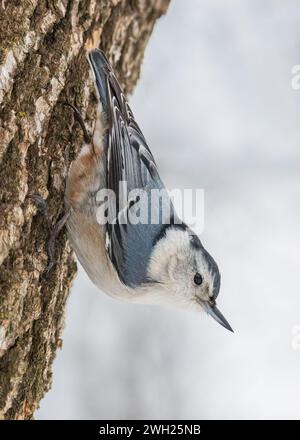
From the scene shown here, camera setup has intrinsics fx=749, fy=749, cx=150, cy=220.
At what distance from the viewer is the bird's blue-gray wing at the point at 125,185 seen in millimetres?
2764

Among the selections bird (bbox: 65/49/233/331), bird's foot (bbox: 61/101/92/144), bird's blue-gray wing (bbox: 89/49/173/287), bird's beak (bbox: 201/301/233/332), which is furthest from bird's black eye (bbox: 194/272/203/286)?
bird's foot (bbox: 61/101/92/144)

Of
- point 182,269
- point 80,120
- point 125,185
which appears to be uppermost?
point 80,120

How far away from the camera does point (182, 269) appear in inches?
116

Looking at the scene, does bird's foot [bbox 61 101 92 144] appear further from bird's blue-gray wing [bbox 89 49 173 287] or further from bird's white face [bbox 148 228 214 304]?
bird's white face [bbox 148 228 214 304]

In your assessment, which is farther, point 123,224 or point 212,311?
point 212,311

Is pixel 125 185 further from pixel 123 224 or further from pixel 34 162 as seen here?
pixel 34 162

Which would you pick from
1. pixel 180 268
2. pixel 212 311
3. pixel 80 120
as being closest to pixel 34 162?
pixel 80 120

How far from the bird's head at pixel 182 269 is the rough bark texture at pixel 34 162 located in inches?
13.7

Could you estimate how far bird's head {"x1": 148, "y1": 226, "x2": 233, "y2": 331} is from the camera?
287cm

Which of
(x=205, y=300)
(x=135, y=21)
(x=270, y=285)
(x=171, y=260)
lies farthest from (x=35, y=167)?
(x=270, y=285)

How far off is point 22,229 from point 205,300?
0.93 metres

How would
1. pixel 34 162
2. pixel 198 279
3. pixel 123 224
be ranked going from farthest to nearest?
pixel 198 279
pixel 123 224
pixel 34 162

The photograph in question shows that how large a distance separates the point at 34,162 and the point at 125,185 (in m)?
0.44

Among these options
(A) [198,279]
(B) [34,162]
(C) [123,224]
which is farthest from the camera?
(A) [198,279]
